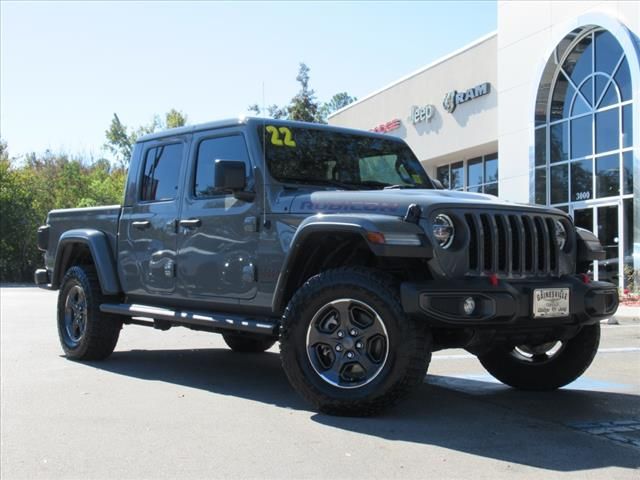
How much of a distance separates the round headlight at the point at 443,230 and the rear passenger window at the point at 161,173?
289 cm

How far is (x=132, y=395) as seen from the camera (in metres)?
5.85

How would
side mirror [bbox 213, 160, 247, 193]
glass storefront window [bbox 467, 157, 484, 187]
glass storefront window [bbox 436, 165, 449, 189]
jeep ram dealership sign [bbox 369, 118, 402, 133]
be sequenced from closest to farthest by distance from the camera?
side mirror [bbox 213, 160, 247, 193], glass storefront window [bbox 467, 157, 484, 187], glass storefront window [bbox 436, 165, 449, 189], jeep ram dealership sign [bbox 369, 118, 402, 133]

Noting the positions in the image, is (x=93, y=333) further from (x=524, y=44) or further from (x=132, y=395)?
(x=524, y=44)

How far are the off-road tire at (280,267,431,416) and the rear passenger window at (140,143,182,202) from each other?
2293 mm

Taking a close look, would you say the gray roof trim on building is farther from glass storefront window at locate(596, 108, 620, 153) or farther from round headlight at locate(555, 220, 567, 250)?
round headlight at locate(555, 220, 567, 250)

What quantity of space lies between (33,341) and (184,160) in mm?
4383

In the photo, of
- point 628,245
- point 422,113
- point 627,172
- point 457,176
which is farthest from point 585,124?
point 422,113

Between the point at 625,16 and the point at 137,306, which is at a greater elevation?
the point at 625,16

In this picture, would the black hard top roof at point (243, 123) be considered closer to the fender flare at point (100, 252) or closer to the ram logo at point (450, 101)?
the fender flare at point (100, 252)

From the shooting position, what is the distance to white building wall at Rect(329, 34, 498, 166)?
24731 mm

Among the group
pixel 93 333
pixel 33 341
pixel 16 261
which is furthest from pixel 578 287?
pixel 16 261

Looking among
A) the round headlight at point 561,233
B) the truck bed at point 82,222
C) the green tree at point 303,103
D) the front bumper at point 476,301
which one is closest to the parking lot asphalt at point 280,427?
the front bumper at point 476,301

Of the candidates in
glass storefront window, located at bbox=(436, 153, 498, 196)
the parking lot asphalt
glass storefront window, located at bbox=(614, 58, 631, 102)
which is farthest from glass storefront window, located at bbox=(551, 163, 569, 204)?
the parking lot asphalt

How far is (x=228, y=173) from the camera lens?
562cm
